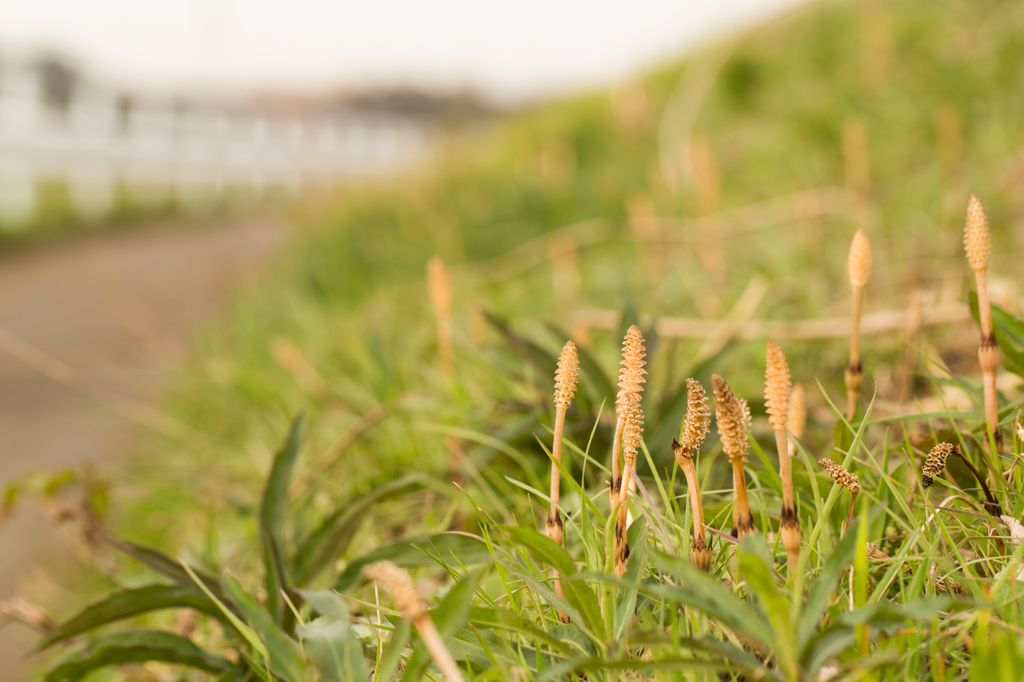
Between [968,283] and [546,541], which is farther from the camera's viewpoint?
[968,283]

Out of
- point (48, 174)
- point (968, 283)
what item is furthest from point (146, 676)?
point (48, 174)

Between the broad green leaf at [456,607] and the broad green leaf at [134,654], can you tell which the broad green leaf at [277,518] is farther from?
the broad green leaf at [456,607]

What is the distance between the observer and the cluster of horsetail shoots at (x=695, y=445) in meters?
0.60

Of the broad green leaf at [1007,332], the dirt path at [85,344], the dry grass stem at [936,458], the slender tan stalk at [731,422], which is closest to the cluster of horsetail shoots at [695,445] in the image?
the slender tan stalk at [731,422]

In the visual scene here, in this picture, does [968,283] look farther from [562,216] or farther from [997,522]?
[562,216]

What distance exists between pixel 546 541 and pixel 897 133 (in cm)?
311

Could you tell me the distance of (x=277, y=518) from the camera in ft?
3.49

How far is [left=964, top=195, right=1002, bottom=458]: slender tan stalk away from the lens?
27.4 inches

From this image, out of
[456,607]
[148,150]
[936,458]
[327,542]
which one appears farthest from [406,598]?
[148,150]

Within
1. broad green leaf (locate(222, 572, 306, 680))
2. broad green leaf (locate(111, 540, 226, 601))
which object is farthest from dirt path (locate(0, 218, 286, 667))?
broad green leaf (locate(222, 572, 306, 680))

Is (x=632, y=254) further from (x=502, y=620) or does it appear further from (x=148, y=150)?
(x=148, y=150)

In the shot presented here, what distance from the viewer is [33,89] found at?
10.1 metres

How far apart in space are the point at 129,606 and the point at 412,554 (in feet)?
1.18

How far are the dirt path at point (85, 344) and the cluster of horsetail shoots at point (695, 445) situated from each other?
1.35 metres
